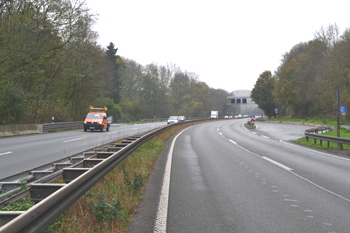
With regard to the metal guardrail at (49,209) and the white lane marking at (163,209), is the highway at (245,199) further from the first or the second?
the metal guardrail at (49,209)

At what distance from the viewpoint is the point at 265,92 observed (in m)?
83.1

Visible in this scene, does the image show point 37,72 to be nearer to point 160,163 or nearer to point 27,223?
point 160,163

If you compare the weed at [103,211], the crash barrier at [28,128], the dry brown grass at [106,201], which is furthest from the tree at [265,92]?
the weed at [103,211]

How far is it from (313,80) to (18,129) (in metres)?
48.6

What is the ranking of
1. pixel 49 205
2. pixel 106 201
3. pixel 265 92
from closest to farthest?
pixel 49 205 → pixel 106 201 → pixel 265 92

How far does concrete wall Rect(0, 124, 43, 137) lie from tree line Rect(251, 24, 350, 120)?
3254cm

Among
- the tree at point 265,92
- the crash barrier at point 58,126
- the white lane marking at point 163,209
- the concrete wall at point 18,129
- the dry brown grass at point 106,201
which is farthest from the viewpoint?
the tree at point 265,92

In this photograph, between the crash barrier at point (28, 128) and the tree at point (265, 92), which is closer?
the crash barrier at point (28, 128)

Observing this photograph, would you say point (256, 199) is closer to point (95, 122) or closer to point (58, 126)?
point (95, 122)

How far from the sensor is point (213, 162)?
11.6m

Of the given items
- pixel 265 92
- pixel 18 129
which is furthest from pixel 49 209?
pixel 265 92

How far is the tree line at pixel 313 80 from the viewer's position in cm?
4063

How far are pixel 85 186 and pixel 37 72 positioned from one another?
24443 mm

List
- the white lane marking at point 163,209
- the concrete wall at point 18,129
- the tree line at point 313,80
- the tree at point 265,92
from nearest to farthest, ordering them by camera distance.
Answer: the white lane marking at point 163,209 → the concrete wall at point 18,129 → the tree line at point 313,80 → the tree at point 265,92
